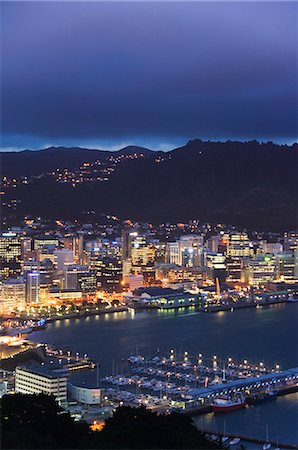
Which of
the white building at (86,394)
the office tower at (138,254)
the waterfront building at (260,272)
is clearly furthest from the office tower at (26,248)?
the white building at (86,394)

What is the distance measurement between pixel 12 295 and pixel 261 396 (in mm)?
5320

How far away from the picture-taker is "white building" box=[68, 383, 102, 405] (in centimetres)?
488

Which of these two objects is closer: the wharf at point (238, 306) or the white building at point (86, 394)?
the white building at point (86, 394)

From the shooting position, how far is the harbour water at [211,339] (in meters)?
4.73

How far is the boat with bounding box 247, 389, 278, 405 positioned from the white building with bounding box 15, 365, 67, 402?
→ 1115 millimetres

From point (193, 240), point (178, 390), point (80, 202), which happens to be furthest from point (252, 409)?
point (80, 202)

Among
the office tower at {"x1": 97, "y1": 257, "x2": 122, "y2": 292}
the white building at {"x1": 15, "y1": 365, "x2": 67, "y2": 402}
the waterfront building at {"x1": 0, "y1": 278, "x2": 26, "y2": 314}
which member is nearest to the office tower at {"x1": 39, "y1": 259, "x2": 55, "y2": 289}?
the waterfront building at {"x1": 0, "y1": 278, "x2": 26, "y2": 314}

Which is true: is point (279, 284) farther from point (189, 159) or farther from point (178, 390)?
point (189, 159)

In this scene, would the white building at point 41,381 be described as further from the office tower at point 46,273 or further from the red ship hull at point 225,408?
the office tower at point 46,273

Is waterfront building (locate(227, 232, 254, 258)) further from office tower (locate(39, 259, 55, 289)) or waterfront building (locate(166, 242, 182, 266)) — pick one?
office tower (locate(39, 259, 55, 289))

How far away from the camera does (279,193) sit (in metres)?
22.2

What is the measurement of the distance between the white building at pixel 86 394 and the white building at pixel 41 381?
0.25 feet

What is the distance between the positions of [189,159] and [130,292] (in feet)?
41.2

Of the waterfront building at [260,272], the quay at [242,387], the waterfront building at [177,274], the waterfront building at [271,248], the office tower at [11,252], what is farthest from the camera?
the waterfront building at [271,248]
